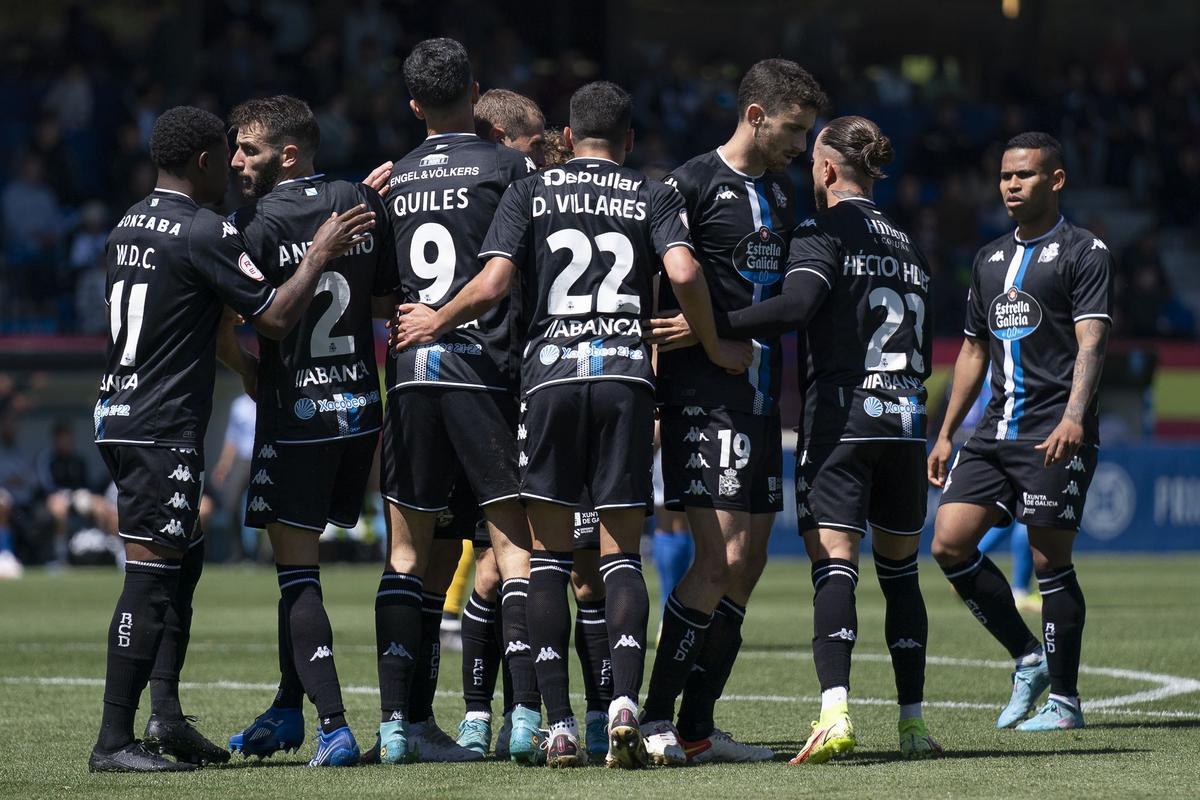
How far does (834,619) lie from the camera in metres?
6.43

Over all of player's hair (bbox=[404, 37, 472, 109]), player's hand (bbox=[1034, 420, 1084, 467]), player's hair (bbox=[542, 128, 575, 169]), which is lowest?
player's hand (bbox=[1034, 420, 1084, 467])

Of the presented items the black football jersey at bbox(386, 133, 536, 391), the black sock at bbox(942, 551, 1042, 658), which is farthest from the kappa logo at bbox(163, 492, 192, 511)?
the black sock at bbox(942, 551, 1042, 658)

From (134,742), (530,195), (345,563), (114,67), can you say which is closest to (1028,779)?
(530,195)

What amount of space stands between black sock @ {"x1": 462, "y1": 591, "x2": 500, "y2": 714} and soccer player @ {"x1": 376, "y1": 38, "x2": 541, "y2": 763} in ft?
1.08

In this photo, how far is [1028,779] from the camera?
19.1ft

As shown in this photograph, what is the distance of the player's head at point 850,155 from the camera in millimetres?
6637

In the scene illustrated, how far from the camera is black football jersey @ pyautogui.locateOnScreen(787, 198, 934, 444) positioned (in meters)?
6.55

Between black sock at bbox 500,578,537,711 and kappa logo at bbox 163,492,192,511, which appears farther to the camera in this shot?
black sock at bbox 500,578,537,711

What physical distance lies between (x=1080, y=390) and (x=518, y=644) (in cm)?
251

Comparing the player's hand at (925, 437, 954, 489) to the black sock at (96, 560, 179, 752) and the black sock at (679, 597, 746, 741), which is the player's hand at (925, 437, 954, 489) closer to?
the black sock at (679, 597, 746, 741)

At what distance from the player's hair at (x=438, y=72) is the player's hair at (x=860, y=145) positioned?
1330mm

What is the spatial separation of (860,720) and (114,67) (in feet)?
64.7

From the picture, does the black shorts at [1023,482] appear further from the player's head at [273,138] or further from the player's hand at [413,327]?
the player's head at [273,138]

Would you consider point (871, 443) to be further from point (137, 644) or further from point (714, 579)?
point (137, 644)
